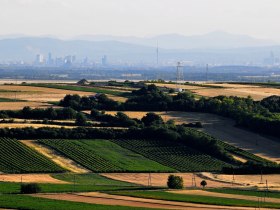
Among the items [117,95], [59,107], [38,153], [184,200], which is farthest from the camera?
[117,95]

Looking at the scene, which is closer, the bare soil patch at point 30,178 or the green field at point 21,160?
the bare soil patch at point 30,178

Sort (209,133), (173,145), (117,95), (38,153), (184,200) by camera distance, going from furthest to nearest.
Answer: (117,95) → (209,133) → (173,145) → (38,153) → (184,200)

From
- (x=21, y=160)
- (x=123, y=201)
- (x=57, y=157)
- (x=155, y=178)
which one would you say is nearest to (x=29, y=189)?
(x=123, y=201)

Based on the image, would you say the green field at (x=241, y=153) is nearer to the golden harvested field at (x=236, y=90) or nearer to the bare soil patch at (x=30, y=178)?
the bare soil patch at (x=30, y=178)

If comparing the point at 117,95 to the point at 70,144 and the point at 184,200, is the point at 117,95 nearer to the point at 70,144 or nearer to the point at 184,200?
the point at 70,144

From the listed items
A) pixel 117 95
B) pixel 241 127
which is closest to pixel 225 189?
pixel 241 127

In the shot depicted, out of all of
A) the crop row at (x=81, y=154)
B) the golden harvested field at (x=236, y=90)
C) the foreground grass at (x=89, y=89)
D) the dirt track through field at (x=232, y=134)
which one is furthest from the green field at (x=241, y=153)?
the foreground grass at (x=89, y=89)

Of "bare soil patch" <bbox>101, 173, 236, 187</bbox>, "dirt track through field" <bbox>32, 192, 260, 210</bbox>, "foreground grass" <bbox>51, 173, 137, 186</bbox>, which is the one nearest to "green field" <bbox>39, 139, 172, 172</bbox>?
"bare soil patch" <bbox>101, 173, 236, 187</bbox>
